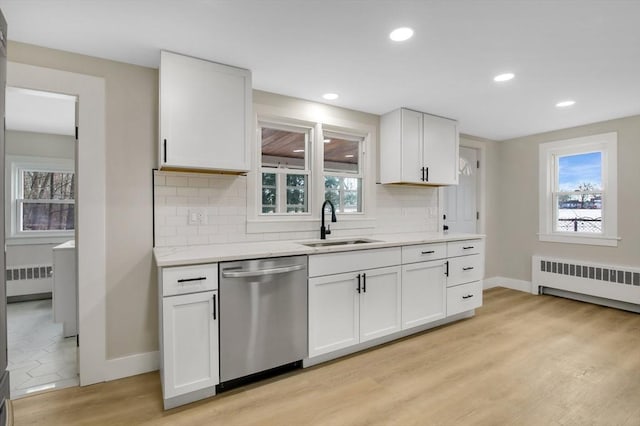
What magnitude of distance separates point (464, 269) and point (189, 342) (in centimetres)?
282

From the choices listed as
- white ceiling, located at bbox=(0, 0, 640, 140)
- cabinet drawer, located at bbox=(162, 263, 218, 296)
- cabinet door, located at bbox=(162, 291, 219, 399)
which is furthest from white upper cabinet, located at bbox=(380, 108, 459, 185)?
A: cabinet door, located at bbox=(162, 291, 219, 399)

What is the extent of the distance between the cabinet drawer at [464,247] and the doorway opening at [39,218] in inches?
150

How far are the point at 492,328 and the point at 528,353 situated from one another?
0.57 metres

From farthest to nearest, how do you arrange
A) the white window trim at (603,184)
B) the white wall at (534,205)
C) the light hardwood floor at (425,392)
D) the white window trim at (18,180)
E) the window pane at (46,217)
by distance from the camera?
1. the window pane at (46,217)
2. the white window trim at (18,180)
3. the white window trim at (603,184)
4. the white wall at (534,205)
5. the light hardwood floor at (425,392)

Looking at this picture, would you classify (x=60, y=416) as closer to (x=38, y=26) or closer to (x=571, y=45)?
(x=38, y=26)

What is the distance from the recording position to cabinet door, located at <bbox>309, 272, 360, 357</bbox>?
2.43 meters

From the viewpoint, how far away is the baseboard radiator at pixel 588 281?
3.73 meters

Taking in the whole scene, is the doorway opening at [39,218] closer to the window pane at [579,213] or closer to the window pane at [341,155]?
the window pane at [341,155]

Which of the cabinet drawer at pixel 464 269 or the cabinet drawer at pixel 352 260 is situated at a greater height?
the cabinet drawer at pixel 352 260

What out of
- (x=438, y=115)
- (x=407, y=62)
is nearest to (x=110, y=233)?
(x=407, y=62)

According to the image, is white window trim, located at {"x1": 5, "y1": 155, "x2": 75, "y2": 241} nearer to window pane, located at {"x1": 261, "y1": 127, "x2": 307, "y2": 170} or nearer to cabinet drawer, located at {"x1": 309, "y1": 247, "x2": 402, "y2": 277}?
window pane, located at {"x1": 261, "y1": 127, "x2": 307, "y2": 170}

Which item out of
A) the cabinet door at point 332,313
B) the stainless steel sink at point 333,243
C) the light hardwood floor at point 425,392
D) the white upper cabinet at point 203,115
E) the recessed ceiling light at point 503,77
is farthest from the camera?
the stainless steel sink at point 333,243

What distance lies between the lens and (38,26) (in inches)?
74.0

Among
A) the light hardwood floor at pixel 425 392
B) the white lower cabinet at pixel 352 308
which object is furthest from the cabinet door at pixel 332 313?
the light hardwood floor at pixel 425 392
